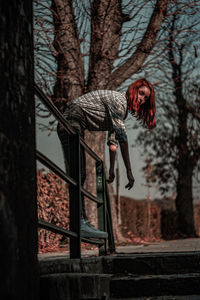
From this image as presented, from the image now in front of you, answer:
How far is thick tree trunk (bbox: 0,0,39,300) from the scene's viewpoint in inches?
57.1

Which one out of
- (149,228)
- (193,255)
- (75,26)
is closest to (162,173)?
(149,228)

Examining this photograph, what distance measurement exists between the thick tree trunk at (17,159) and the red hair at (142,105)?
248cm

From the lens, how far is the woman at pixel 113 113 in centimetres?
407

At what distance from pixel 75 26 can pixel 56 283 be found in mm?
7611

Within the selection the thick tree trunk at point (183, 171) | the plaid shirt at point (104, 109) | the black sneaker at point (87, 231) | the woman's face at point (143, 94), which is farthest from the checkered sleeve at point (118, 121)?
the thick tree trunk at point (183, 171)

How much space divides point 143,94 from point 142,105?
0.55 ft

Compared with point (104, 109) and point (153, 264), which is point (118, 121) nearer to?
point (104, 109)

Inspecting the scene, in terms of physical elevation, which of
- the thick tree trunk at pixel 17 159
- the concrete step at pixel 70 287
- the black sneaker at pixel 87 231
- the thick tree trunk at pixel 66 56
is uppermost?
the thick tree trunk at pixel 66 56

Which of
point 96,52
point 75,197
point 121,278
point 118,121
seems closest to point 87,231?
point 75,197

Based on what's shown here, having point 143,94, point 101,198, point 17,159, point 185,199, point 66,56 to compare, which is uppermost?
point 66,56

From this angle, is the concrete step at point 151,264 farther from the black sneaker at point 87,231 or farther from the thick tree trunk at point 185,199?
the thick tree trunk at point 185,199

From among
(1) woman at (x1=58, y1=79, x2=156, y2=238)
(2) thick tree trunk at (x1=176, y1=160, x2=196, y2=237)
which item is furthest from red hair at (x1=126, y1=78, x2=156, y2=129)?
(2) thick tree trunk at (x1=176, y1=160, x2=196, y2=237)

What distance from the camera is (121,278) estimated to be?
2867 millimetres

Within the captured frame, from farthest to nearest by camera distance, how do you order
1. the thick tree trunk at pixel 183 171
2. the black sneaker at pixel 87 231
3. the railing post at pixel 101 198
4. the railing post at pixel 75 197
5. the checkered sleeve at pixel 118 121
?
1. the thick tree trunk at pixel 183 171
2. the railing post at pixel 101 198
3. the checkered sleeve at pixel 118 121
4. the black sneaker at pixel 87 231
5. the railing post at pixel 75 197
